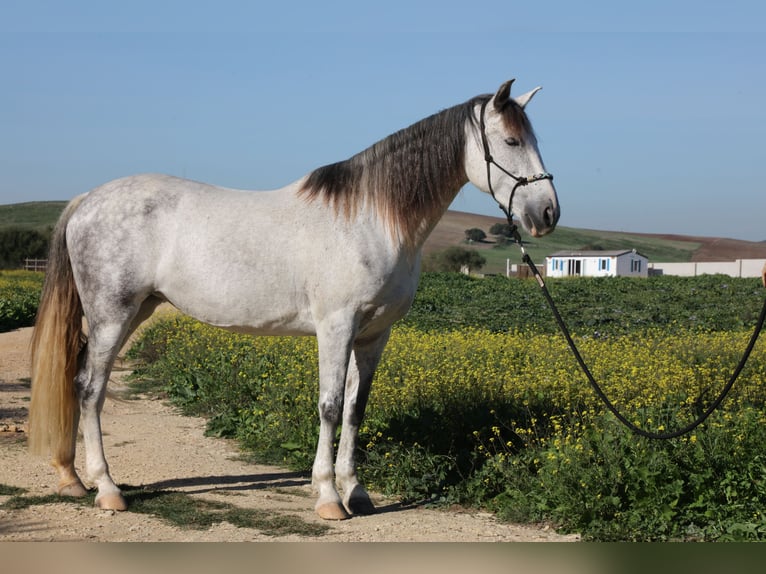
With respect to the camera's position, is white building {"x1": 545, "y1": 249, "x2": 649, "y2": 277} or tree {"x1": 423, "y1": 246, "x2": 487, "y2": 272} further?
tree {"x1": 423, "y1": 246, "x2": 487, "y2": 272}

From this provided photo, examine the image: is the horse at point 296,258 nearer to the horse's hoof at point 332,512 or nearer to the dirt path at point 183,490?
the horse's hoof at point 332,512

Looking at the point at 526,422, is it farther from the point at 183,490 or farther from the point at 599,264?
the point at 599,264

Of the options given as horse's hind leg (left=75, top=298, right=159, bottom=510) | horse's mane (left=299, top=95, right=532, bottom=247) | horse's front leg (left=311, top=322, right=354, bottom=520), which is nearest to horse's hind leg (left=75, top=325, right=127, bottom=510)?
horse's hind leg (left=75, top=298, right=159, bottom=510)

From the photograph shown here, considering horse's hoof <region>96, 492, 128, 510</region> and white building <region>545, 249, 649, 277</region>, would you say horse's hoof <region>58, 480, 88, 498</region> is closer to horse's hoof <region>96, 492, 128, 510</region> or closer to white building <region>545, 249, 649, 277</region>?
horse's hoof <region>96, 492, 128, 510</region>

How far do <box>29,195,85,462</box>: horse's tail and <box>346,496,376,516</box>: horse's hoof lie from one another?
2.15 meters

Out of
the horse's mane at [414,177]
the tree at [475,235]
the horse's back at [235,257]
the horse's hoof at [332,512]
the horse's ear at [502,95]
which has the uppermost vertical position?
→ the tree at [475,235]

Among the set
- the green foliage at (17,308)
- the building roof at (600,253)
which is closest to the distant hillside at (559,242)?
the building roof at (600,253)

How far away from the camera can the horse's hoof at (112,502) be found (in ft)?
17.7

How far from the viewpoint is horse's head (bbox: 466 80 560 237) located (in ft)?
16.3

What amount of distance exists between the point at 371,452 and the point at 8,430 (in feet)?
13.1

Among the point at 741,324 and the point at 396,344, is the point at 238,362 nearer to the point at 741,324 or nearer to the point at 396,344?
the point at 396,344

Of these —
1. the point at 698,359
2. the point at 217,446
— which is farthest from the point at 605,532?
the point at 698,359

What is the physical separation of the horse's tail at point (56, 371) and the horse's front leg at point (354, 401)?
2.04m

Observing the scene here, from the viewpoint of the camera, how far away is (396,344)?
10.4 meters
